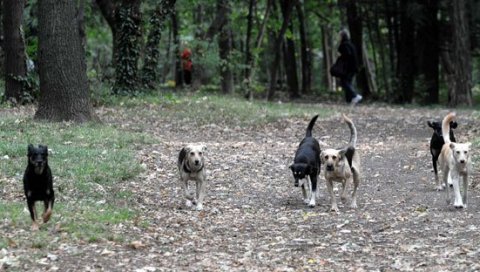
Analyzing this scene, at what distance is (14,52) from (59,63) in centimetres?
521

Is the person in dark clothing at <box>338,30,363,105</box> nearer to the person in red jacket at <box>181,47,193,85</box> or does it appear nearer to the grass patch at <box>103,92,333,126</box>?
the grass patch at <box>103,92,333,126</box>

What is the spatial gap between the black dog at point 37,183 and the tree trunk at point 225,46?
2214 cm

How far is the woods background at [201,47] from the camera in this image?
706 inches

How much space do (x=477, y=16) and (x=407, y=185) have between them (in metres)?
20.1

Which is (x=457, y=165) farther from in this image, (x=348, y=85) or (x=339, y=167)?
(x=348, y=85)

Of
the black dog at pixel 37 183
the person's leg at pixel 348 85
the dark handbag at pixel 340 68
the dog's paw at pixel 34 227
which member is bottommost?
the dog's paw at pixel 34 227

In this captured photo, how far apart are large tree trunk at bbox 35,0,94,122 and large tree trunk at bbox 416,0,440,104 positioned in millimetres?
18148

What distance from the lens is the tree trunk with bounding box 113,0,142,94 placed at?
25.2 m

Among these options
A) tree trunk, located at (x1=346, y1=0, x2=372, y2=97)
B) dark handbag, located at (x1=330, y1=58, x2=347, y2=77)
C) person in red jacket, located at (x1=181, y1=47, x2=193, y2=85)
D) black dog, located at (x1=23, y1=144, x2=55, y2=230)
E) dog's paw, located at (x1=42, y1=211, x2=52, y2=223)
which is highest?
tree trunk, located at (x1=346, y1=0, x2=372, y2=97)

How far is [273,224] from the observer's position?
10.5 metres

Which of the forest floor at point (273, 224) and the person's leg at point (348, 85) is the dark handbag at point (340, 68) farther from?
the forest floor at point (273, 224)

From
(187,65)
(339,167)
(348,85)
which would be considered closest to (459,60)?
(348,85)

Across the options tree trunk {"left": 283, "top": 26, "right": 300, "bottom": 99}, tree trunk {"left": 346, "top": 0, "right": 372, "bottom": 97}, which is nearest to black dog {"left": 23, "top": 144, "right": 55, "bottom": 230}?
→ tree trunk {"left": 346, "top": 0, "right": 372, "bottom": 97}

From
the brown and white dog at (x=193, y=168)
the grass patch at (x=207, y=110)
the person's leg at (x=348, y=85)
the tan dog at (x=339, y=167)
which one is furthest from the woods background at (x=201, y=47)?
the tan dog at (x=339, y=167)
